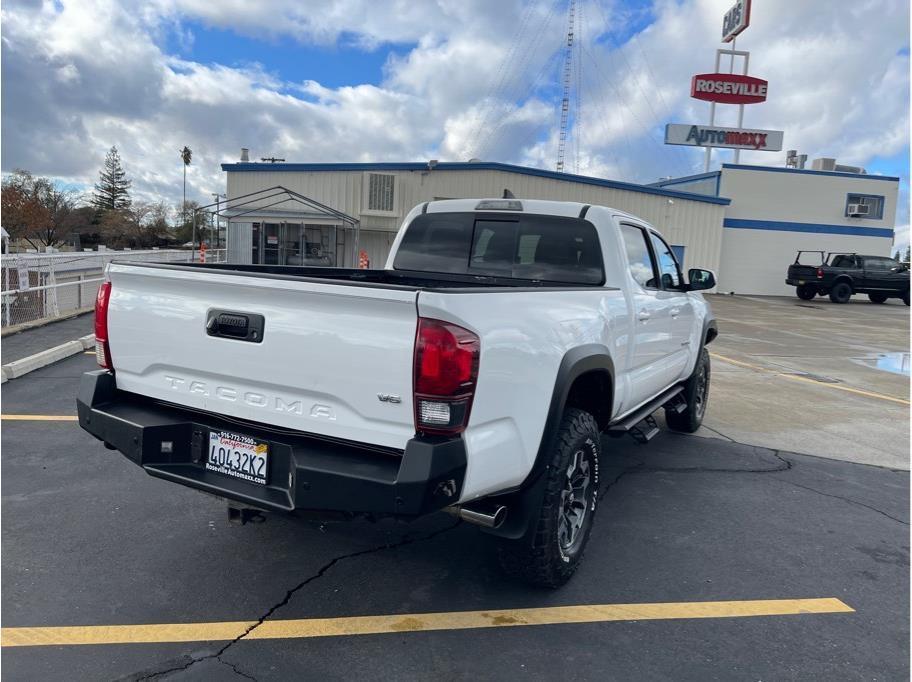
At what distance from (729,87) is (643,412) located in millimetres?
33630

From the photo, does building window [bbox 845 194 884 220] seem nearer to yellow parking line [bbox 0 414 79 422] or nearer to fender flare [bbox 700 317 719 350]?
fender flare [bbox 700 317 719 350]

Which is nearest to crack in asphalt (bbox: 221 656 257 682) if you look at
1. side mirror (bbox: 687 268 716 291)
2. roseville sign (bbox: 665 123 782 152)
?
side mirror (bbox: 687 268 716 291)

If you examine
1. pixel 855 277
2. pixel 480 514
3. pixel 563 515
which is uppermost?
pixel 855 277

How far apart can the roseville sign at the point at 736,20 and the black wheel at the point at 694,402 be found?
33278 mm

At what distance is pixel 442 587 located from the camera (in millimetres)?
3307

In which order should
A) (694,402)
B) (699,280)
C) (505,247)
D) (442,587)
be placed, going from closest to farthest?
(442,587) → (505,247) → (699,280) → (694,402)

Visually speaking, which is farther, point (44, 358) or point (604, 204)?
point (604, 204)

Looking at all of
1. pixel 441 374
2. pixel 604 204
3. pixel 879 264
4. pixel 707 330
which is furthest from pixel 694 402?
pixel 879 264

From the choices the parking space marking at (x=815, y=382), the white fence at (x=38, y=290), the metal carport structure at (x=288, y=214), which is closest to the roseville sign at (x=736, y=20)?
the metal carport structure at (x=288, y=214)

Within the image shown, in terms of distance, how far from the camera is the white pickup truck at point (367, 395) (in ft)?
7.98

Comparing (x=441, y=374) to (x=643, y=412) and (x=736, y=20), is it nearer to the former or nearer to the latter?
(x=643, y=412)

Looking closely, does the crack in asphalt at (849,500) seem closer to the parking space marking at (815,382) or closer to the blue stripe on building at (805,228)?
the parking space marking at (815,382)

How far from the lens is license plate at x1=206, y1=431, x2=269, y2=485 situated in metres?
2.73

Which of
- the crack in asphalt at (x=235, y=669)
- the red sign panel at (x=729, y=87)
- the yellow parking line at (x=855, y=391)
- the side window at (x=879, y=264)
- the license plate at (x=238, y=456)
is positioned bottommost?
the crack in asphalt at (x=235, y=669)
